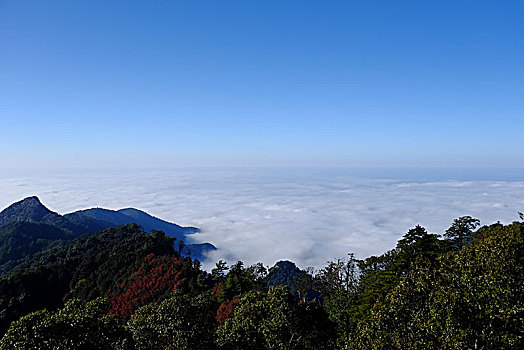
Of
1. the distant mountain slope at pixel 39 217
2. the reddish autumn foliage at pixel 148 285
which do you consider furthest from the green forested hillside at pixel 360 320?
the distant mountain slope at pixel 39 217

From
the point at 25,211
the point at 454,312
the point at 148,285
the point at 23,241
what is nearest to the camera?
the point at 454,312

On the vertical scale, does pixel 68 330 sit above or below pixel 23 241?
above

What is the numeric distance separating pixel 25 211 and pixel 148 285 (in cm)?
16207

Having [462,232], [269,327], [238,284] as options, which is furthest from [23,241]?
[462,232]

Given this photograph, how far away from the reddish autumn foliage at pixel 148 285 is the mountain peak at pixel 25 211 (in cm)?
14419

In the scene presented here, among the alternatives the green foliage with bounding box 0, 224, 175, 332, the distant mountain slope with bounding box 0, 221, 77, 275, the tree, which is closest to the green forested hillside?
the tree

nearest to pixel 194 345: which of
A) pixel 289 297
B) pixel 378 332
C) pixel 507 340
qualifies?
pixel 289 297

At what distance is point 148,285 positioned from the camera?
2019 inches

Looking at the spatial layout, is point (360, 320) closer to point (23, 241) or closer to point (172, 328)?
point (172, 328)

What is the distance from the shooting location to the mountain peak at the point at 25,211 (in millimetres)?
163375

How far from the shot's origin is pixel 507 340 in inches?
425

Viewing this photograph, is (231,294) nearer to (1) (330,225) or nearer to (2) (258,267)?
(2) (258,267)

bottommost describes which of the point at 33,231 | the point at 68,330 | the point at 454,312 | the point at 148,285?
the point at 33,231

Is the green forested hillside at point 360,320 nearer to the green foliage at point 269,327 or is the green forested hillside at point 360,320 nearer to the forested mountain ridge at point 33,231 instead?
the green foliage at point 269,327
